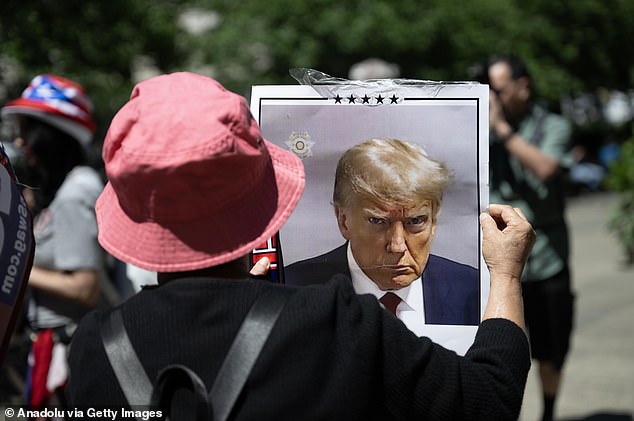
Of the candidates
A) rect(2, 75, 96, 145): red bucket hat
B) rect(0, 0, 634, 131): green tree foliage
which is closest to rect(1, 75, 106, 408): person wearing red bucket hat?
rect(2, 75, 96, 145): red bucket hat

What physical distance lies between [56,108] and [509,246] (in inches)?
91.9

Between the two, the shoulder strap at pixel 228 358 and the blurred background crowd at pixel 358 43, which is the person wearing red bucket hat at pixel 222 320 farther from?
the blurred background crowd at pixel 358 43

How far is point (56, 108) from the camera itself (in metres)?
3.60

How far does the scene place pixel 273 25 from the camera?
20219 millimetres

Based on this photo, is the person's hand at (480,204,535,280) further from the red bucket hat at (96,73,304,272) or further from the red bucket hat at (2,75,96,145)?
the red bucket hat at (2,75,96,145)

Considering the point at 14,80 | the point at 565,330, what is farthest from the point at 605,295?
the point at 14,80

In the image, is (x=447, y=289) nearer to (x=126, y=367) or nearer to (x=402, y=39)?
(x=126, y=367)

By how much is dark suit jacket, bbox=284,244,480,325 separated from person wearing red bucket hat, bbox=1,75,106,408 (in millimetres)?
1629

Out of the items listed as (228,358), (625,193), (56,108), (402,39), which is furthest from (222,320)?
(402,39)

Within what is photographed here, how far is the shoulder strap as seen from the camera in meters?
1.46

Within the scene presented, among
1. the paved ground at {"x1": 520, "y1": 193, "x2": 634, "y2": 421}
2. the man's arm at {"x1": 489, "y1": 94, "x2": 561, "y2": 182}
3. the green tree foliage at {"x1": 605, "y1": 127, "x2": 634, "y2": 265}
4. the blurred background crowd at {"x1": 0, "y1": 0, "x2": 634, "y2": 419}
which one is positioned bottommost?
the paved ground at {"x1": 520, "y1": 193, "x2": 634, "y2": 421}

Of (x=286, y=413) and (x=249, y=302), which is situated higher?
(x=249, y=302)

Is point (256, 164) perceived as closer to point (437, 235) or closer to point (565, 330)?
point (437, 235)

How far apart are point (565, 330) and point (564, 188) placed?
2.38 feet
